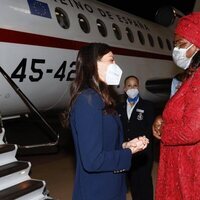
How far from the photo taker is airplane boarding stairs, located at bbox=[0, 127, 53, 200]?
142 inches

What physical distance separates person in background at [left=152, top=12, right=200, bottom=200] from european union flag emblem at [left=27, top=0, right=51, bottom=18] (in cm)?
377

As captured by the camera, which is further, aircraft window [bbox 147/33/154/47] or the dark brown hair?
aircraft window [bbox 147/33/154/47]

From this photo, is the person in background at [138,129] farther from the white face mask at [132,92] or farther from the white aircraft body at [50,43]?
the white aircraft body at [50,43]

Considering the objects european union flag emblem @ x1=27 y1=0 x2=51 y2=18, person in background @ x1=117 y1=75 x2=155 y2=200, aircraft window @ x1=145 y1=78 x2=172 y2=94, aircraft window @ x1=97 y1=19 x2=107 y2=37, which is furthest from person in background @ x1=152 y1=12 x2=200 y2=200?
aircraft window @ x1=145 y1=78 x2=172 y2=94

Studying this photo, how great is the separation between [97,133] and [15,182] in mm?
1825

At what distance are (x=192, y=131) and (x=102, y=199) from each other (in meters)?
0.73

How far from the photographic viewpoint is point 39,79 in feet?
20.1

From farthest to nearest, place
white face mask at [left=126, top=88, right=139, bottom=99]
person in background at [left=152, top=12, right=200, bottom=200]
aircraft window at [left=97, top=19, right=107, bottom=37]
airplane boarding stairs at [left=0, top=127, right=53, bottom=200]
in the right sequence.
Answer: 1. aircraft window at [left=97, top=19, right=107, bottom=37]
2. white face mask at [left=126, top=88, right=139, bottom=99]
3. airplane boarding stairs at [left=0, top=127, right=53, bottom=200]
4. person in background at [left=152, top=12, right=200, bottom=200]

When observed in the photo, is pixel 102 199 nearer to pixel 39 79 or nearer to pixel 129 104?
pixel 129 104

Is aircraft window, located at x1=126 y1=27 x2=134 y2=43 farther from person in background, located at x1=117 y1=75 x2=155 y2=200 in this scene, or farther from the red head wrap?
the red head wrap

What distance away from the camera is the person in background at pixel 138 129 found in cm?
450

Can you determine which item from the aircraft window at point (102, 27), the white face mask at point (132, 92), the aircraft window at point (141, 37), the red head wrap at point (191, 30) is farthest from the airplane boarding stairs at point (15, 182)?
the aircraft window at point (141, 37)

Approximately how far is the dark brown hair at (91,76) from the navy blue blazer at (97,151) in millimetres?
60

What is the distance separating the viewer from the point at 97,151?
7.77 ft
